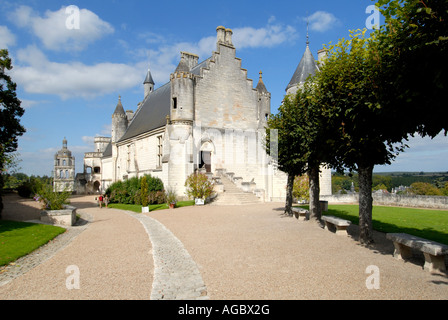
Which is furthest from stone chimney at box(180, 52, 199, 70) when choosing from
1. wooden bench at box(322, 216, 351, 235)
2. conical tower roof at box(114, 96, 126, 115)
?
wooden bench at box(322, 216, 351, 235)

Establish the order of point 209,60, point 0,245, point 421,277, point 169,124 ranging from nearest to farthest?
point 421,277 < point 0,245 < point 169,124 < point 209,60

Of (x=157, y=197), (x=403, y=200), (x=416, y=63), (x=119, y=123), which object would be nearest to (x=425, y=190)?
(x=403, y=200)

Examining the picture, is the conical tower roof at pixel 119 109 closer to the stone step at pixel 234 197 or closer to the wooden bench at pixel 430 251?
the stone step at pixel 234 197

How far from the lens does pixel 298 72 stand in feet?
92.6

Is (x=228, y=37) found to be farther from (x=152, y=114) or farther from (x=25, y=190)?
(x=25, y=190)

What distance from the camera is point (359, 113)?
7.80m

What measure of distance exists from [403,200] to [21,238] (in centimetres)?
2388

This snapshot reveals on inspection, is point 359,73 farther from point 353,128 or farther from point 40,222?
point 40,222

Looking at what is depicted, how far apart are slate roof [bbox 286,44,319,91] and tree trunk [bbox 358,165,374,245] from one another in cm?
2053

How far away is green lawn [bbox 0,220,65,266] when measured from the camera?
25.4 feet

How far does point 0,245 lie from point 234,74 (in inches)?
965

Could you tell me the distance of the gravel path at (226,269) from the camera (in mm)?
4969
